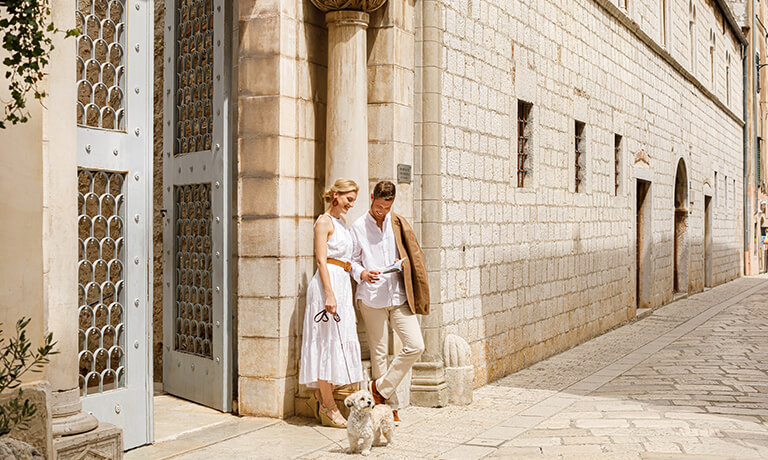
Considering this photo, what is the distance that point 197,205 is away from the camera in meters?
7.45

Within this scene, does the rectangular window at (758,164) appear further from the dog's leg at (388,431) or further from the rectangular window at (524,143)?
the dog's leg at (388,431)

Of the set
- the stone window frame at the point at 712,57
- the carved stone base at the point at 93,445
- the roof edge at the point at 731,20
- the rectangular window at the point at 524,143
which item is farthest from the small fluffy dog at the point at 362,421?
the roof edge at the point at 731,20

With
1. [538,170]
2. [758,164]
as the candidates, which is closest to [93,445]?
[538,170]

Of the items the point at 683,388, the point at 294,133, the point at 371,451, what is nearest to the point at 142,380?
the point at 371,451

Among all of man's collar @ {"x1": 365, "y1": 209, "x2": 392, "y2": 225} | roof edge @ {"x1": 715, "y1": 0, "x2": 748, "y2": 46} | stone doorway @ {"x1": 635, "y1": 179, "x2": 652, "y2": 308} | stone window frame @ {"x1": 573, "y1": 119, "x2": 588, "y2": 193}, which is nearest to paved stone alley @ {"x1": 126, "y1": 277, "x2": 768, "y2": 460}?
man's collar @ {"x1": 365, "y1": 209, "x2": 392, "y2": 225}

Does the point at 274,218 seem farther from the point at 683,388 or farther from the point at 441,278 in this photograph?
the point at 683,388

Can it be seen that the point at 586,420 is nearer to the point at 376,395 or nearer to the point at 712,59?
the point at 376,395

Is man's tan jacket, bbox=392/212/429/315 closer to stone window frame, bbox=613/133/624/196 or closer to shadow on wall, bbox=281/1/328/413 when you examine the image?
shadow on wall, bbox=281/1/328/413

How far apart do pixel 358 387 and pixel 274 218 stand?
142 centimetres

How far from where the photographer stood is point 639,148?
16.3m

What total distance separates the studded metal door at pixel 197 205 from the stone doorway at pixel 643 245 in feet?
36.7

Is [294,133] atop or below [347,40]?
below

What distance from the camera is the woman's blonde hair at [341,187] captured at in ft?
22.0

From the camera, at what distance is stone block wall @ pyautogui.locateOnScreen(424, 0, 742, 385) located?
27.7 feet
